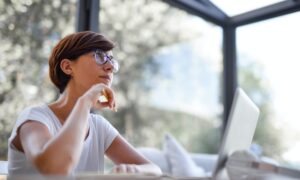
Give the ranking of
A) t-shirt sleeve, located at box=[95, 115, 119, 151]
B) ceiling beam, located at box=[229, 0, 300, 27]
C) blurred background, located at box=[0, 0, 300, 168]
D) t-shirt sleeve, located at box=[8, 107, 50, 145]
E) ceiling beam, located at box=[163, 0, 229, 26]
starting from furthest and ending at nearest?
Result: ceiling beam, located at box=[163, 0, 229, 26]
ceiling beam, located at box=[229, 0, 300, 27]
blurred background, located at box=[0, 0, 300, 168]
t-shirt sleeve, located at box=[95, 115, 119, 151]
t-shirt sleeve, located at box=[8, 107, 50, 145]

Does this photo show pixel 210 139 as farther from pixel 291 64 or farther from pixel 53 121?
pixel 53 121

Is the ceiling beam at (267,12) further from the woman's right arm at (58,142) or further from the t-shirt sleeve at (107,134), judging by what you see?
the woman's right arm at (58,142)

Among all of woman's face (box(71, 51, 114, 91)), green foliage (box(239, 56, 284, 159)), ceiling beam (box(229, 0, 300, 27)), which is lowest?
green foliage (box(239, 56, 284, 159))

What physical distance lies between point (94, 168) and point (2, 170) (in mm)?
462

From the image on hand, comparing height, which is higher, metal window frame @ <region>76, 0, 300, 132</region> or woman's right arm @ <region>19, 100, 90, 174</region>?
metal window frame @ <region>76, 0, 300, 132</region>

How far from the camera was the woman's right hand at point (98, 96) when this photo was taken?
4.02 feet

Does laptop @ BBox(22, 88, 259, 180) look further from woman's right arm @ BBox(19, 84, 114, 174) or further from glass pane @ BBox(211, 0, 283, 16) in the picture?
glass pane @ BBox(211, 0, 283, 16)

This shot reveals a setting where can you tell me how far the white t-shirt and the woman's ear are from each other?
166mm

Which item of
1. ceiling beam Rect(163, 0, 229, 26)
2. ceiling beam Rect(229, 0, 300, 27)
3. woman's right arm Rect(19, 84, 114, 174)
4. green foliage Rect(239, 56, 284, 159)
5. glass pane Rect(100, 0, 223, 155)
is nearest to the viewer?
woman's right arm Rect(19, 84, 114, 174)

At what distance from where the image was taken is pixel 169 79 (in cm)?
462

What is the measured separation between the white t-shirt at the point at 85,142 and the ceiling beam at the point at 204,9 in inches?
78.7

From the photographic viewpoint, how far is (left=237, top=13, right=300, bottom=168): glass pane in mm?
3354

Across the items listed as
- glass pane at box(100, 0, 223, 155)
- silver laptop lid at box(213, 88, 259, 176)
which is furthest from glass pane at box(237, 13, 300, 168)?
silver laptop lid at box(213, 88, 259, 176)

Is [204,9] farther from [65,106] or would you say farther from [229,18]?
[65,106]
